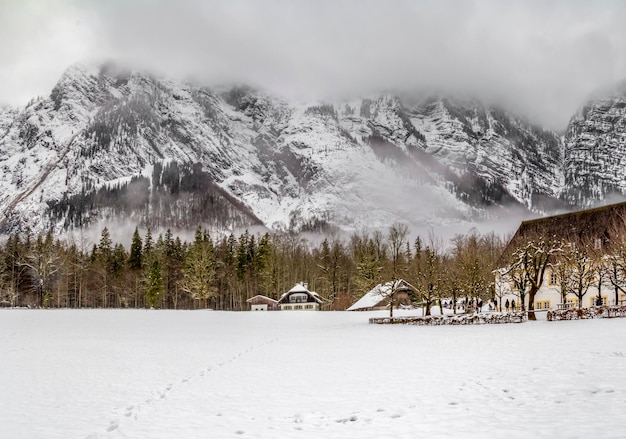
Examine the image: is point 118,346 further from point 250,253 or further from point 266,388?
point 250,253

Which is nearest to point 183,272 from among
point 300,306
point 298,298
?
point 298,298

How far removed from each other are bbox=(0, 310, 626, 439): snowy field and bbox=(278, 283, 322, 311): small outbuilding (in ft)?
246

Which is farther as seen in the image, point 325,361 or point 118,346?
point 118,346

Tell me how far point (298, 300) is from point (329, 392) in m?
87.6

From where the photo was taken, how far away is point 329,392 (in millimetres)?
14781

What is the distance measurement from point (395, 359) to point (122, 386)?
11.3m

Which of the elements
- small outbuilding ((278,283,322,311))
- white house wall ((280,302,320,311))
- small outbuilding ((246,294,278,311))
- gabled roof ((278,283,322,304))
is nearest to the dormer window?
small outbuilding ((278,283,322,311))

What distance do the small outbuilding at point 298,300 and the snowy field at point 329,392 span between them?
75089mm

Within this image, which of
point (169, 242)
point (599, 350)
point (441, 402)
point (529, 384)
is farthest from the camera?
point (169, 242)

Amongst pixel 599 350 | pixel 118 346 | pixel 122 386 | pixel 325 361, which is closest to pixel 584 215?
pixel 599 350

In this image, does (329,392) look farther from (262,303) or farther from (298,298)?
(262,303)

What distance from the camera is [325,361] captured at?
872 inches

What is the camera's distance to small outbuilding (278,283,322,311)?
330 feet

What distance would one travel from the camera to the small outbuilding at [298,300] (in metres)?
101
